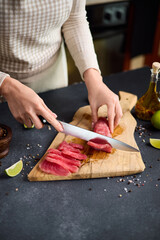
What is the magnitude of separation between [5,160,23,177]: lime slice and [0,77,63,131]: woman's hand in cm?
20

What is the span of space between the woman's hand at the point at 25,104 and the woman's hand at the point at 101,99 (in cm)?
27

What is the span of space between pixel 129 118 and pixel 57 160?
560mm

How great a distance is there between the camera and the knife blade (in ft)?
4.34

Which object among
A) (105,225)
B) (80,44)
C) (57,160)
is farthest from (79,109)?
(105,225)

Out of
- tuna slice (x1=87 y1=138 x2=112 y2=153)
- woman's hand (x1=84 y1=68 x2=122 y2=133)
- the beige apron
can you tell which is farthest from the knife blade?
the beige apron

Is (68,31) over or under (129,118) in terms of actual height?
over

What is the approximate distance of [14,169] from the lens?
4.06ft

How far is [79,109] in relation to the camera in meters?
1.67

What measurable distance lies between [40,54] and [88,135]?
25.3 inches

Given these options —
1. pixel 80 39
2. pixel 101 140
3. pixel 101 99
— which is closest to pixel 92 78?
pixel 101 99

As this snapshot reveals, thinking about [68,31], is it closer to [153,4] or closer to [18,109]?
[18,109]

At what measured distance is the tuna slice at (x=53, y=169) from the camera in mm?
1216

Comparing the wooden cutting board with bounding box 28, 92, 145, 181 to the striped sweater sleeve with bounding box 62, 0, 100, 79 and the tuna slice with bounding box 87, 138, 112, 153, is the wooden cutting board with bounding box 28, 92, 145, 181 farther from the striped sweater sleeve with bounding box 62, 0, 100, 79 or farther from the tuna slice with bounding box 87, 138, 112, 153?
the striped sweater sleeve with bounding box 62, 0, 100, 79

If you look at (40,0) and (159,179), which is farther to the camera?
(40,0)
